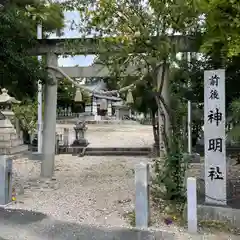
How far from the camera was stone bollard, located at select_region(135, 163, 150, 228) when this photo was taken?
4.76m

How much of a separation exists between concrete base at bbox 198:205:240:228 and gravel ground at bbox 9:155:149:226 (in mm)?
1138

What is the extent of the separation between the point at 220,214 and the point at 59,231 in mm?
2307

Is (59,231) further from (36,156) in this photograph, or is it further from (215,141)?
(36,156)

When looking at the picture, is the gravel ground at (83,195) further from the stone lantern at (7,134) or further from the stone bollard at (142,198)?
the stone lantern at (7,134)

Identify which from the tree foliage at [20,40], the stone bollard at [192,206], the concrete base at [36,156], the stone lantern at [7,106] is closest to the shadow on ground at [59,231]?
the stone bollard at [192,206]

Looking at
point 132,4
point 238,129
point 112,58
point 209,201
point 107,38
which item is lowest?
point 209,201

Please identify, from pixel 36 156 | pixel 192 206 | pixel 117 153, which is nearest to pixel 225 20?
pixel 192 206

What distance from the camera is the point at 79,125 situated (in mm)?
16688

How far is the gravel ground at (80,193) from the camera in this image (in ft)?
17.9

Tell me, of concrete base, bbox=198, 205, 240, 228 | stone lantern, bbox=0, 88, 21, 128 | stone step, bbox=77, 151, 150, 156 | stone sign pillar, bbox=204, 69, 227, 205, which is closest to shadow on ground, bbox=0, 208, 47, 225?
concrete base, bbox=198, 205, 240, 228

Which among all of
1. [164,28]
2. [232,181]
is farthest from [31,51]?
[232,181]

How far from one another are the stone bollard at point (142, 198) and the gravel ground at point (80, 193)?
11.8 inches

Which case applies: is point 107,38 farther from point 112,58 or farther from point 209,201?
point 209,201

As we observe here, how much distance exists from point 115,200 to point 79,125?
10.7 meters
